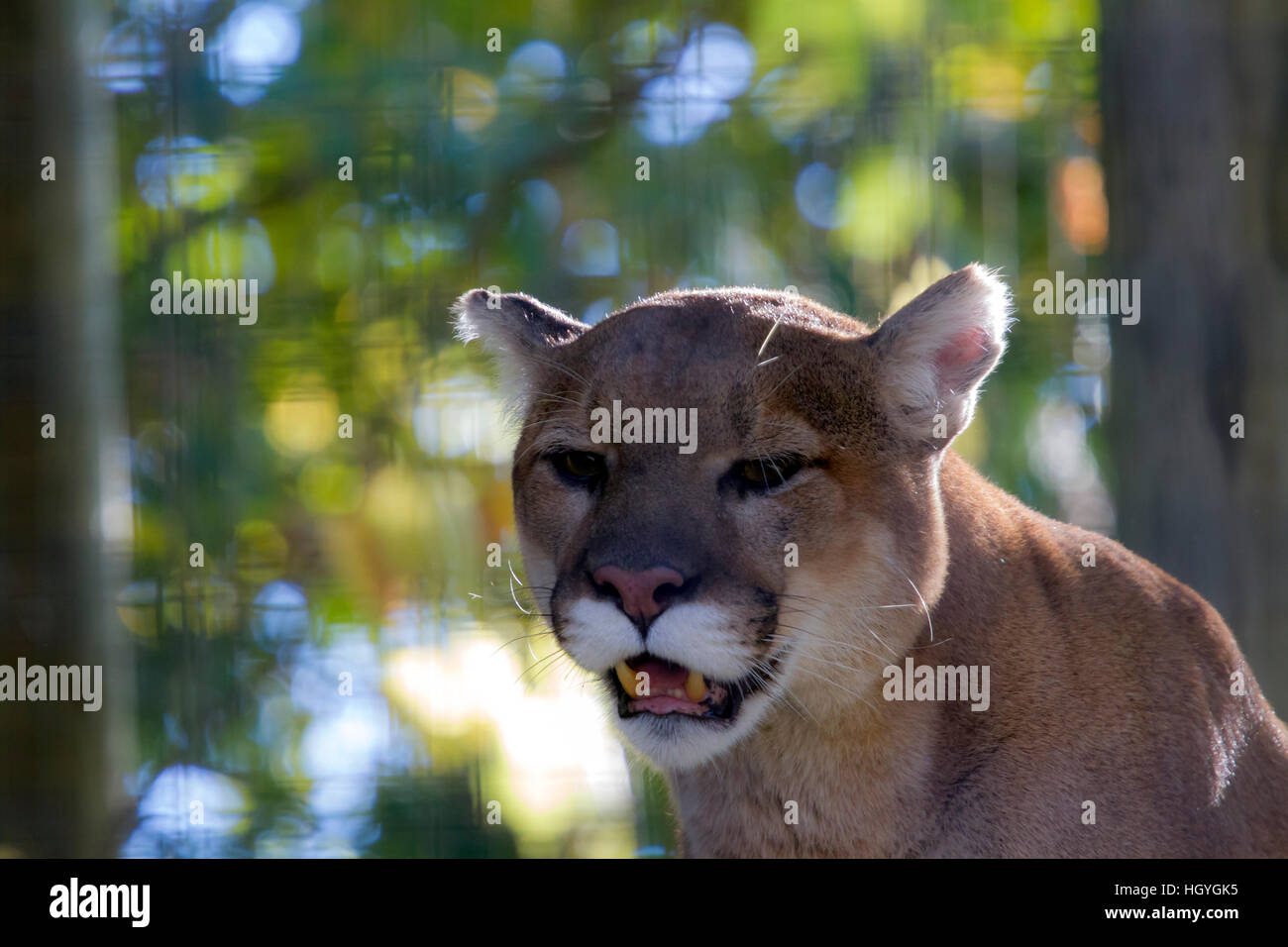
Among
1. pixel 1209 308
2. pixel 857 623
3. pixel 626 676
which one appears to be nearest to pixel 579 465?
pixel 626 676

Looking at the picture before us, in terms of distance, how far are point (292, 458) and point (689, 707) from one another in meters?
4.30

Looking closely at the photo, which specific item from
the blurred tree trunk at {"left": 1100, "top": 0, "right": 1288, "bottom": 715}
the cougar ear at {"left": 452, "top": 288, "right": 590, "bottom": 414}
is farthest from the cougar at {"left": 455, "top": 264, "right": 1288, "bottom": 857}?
the blurred tree trunk at {"left": 1100, "top": 0, "right": 1288, "bottom": 715}

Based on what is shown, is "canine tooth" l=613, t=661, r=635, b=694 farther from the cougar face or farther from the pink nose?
the pink nose

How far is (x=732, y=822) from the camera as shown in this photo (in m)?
2.63

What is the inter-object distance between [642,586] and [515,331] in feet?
3.60

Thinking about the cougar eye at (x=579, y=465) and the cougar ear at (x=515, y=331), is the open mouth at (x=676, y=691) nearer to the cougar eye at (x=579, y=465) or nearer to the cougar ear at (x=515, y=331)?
the cougar eye at (x=579, y=465)

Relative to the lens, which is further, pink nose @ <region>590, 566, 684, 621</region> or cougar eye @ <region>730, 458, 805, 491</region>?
cougar eye @ <region>730, 458, 805, 491</region>

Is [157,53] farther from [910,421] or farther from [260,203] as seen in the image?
[910,421]

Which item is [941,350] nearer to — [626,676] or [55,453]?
[626,676]

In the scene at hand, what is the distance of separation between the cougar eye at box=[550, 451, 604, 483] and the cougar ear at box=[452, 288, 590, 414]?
15.2 inches

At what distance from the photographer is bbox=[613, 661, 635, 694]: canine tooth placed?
2.40 meters

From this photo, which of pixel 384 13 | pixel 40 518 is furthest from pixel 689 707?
pixel 384 13

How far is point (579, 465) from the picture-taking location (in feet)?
8.80
